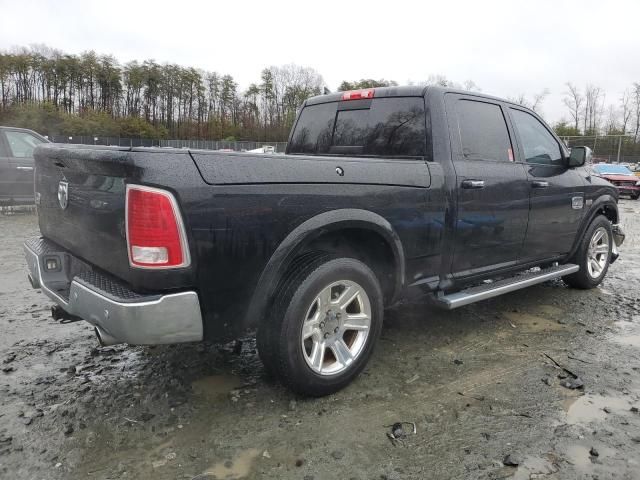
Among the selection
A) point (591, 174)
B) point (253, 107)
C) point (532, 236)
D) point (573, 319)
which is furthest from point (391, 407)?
point (253, 107)

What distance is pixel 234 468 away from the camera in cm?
232

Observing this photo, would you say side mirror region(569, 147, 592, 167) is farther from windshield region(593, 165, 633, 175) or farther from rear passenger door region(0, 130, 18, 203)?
windshield region(593, 165, 633, 175)

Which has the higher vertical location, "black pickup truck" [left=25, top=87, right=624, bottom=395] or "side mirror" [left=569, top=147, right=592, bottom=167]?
"side mirror" [left=569, top=147, right=592, bottom=167]

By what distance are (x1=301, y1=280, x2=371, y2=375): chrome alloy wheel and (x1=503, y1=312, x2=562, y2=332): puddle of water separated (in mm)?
1952

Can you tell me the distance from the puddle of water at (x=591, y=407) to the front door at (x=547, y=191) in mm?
1528

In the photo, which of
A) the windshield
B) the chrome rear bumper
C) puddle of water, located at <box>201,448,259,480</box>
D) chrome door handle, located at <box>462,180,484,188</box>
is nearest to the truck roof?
chrome door handle, located at <box>462,180,484,188</box>

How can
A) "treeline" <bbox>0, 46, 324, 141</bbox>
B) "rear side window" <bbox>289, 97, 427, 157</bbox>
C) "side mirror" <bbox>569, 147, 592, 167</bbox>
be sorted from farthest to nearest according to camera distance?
"treeline" <bbox>0, 46, 324, 141</bbox>, "side mirror" <bbox>569, 147, 592, 167</bbox>, "rear side window" <bbox>289, 97, 427, 157</bbox>

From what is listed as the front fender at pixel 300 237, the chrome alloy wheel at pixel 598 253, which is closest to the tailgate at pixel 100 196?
the front fender at pixel 300 237

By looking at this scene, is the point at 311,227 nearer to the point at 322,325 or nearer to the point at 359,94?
the point at 322,325

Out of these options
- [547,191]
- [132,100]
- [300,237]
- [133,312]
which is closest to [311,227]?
[300,237]

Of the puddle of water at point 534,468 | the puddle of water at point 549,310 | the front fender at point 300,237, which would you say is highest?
the front fender at point 300,237

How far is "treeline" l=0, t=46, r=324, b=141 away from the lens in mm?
54531

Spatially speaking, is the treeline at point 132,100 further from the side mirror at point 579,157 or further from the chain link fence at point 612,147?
the side mirror at point 579,157

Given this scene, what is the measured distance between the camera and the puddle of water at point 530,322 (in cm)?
430
